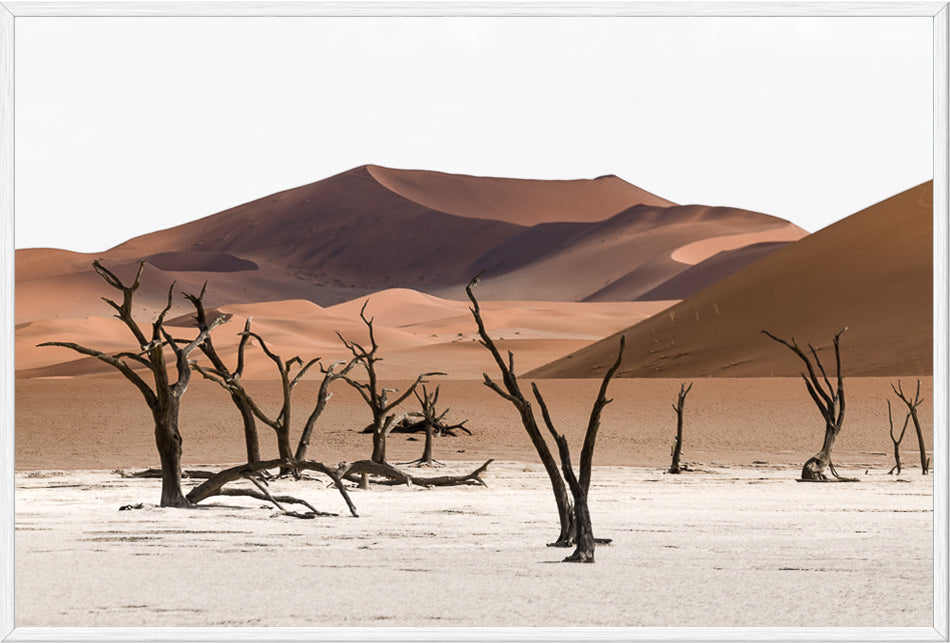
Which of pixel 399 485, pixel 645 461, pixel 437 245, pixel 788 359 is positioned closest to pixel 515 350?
pixel 788 359

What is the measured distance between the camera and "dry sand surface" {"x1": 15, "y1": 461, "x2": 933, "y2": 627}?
795cm

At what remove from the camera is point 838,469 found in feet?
76.4

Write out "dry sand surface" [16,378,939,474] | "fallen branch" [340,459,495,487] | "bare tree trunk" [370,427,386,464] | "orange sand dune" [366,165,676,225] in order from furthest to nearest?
"orange sand dune" [366,165,676,225]
"dry sand surface" [16,378,939,474]
"bare tree trunk" [370,427,386,464]
"fallen branch" [340,459,495,487]

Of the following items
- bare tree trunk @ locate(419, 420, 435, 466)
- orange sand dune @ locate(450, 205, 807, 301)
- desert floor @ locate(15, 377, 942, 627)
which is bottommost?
desert floor @ locate(15, 377, 942, 627)

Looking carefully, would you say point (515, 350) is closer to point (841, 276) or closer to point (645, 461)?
point (841, 276)

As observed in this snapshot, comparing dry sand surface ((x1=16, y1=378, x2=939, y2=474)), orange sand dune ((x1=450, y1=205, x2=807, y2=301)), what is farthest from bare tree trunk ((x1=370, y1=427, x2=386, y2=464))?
orange sand dune ((x1=450, y1=205, x2=807, y2=301))

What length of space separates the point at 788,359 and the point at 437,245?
114 meters

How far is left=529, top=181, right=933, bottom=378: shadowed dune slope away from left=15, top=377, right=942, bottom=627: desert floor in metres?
21.4

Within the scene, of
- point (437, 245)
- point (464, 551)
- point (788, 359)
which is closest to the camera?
point (464, 551)

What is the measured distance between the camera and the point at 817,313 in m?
52.3

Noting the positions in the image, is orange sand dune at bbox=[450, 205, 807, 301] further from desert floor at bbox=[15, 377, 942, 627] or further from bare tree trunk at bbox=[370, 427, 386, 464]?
desert floor at bbox=[15, 377, 942, 627]

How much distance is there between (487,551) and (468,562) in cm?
73

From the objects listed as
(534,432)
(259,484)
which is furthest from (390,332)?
(534,432)

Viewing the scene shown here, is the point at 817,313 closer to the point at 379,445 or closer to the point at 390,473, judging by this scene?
the point at 379,445
